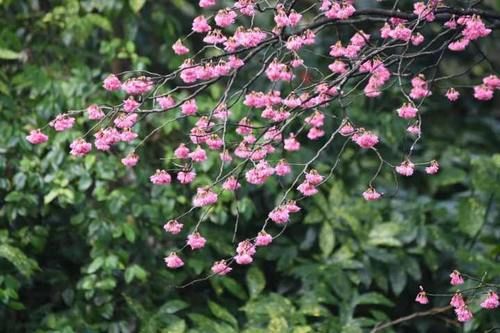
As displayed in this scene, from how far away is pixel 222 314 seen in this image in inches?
172

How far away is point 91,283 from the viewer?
436 centimetres

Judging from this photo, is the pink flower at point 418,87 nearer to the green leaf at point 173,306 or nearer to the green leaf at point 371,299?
the green leaf at point 371,299

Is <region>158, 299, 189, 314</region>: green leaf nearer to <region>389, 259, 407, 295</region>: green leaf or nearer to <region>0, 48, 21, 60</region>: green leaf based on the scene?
<region>389, 259, 407, 295</region>: green leaf

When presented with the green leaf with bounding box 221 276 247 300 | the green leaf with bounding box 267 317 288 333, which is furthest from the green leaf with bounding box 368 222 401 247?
the green leaf with bounding box 267 317 288 333

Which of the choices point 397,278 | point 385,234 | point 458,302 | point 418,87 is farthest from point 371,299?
point 418,87

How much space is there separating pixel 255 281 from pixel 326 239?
456 millimetres

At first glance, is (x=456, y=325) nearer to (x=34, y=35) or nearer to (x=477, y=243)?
(x=477, y=243)

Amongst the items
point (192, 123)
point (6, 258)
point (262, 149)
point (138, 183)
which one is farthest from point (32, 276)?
point (262, 149)

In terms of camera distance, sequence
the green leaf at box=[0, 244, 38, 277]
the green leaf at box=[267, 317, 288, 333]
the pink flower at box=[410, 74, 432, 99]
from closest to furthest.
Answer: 1. the pink flower at box=[410, 74, 432, 99]
2. the green leaf at box=[0, 244, 38, 277]
3. the green leaf at box=[267, 317, 288, 333]

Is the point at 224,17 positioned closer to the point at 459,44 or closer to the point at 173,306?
the point at 459,44

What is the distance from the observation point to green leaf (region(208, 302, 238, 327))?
4345 millimetres

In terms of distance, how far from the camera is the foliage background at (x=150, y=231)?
14.4ft

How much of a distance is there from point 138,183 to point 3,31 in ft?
3.31

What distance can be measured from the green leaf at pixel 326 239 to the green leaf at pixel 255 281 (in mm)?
359
